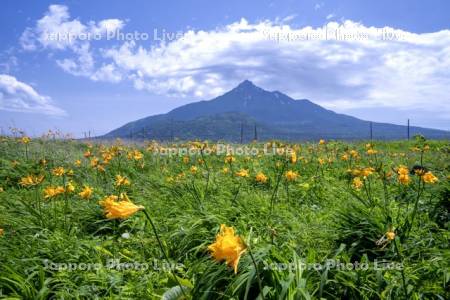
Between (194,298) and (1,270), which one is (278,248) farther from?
(1,270)

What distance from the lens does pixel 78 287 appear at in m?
3.09

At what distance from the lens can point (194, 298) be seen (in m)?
2.78

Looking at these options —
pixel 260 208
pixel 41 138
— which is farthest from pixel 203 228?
pixel 41 138

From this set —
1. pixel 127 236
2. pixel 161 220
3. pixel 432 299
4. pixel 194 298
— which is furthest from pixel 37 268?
pixel 432 299

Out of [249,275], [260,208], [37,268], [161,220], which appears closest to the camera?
[249,275]

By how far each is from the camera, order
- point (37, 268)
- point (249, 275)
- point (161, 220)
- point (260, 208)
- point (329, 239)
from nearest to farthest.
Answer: point (249, 275) → point (37, 268) → point (329, 239) → point (161, 220) → point (260, 208)

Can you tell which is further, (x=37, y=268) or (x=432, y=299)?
(x=37, y=268)

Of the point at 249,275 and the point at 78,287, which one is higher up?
the point at 249,275

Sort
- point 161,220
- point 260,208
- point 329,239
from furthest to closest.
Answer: point 260,208
point 161,220
point 329,239

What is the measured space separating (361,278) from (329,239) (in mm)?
1061

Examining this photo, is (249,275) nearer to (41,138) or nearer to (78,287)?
(78,287)

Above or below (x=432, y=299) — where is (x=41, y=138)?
above

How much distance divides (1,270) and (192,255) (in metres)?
1.55

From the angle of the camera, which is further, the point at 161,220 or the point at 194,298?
the point at 161,220
